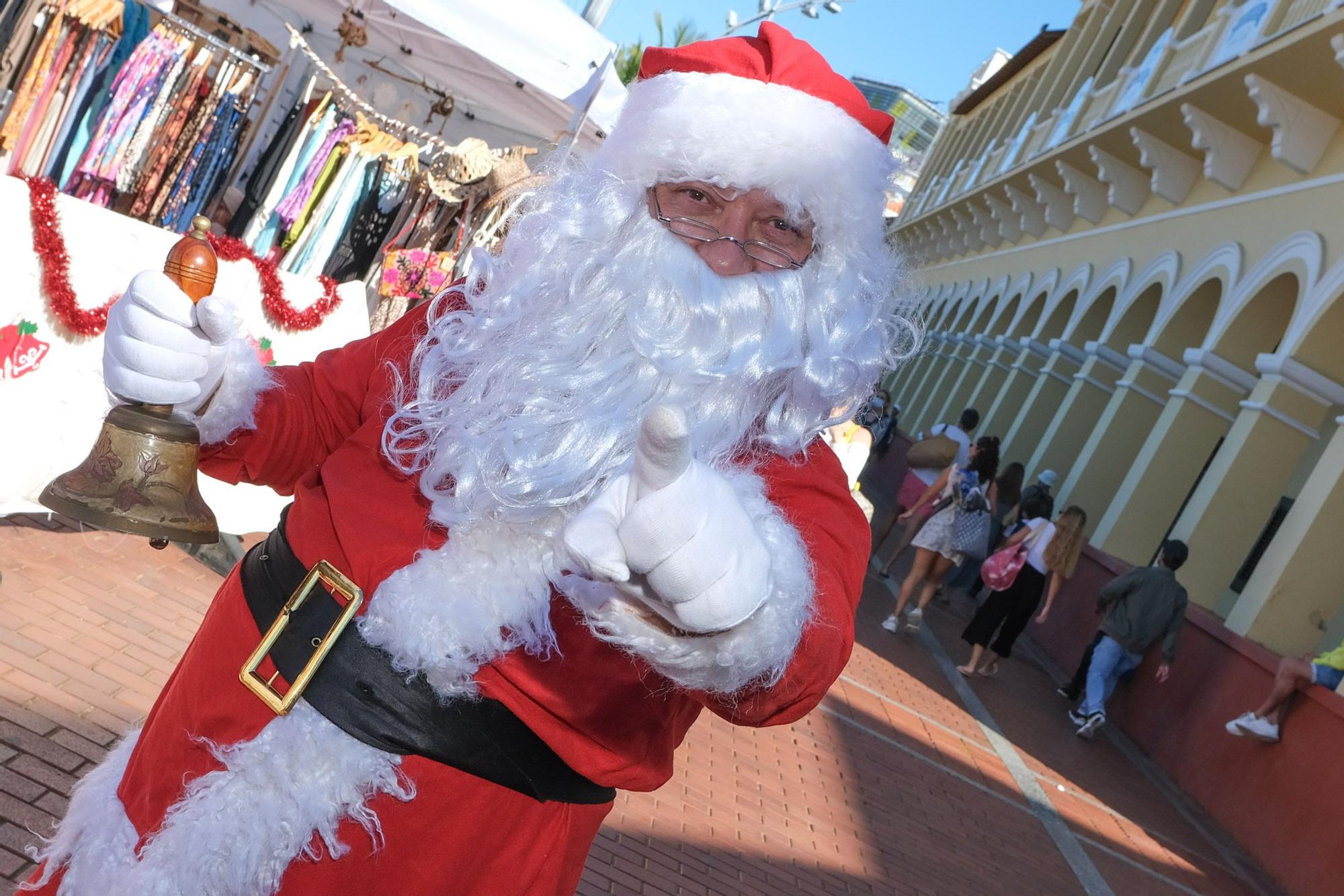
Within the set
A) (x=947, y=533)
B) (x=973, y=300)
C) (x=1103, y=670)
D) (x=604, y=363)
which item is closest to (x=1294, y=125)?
(x=947, y=533)

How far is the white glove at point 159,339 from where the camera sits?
5.66 ft

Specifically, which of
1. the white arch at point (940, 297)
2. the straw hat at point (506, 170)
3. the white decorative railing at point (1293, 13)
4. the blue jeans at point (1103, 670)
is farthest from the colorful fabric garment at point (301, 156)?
the white arch at point (940, 297)

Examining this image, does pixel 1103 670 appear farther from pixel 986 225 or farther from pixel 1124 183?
pixel 986 225

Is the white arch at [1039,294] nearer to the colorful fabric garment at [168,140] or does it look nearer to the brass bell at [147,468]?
the colorful fabric garment at [168,140]

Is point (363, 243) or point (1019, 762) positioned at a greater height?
point (363, 243)

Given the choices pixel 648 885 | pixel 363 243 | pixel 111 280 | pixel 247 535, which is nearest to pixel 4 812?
pixel 648 885

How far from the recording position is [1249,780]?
8.16 meters

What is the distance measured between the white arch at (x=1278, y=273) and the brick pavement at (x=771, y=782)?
5026mm

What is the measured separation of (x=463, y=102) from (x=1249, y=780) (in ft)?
27.4

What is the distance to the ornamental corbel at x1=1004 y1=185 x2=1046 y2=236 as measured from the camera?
21.2 metres

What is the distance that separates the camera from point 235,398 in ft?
6.30

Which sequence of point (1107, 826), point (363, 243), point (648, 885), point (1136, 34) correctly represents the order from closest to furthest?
point (648, 885) < point (1107, 826) < point (363, 243) < point (1136, 34)

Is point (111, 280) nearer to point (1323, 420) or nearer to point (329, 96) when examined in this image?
point (329, 96)

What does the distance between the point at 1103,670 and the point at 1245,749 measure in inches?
55.0
